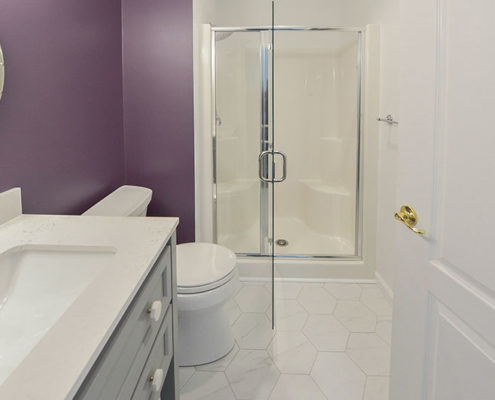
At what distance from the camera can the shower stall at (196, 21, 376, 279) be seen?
2.80 m

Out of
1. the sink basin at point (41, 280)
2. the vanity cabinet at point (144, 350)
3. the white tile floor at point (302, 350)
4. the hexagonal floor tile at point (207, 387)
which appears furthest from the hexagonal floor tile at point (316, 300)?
the sink basin at point (41, 280)

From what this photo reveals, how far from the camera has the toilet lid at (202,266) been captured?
1.86 metres

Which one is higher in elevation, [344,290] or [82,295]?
[82,295]

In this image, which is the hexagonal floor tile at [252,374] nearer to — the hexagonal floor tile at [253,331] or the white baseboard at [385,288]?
the hexagonal floor tile at [253,331]

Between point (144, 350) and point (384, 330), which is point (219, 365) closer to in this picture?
point (384, 330)

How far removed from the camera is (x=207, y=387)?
1.86 metres

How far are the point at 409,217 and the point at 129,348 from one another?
2.80ft

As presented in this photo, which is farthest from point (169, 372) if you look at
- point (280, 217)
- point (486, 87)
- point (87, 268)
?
→ point (280, 217)

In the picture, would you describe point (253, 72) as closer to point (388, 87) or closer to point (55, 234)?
point (388, 87)

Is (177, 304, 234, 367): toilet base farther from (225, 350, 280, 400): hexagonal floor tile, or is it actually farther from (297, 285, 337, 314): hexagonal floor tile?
(297, 285, 337, 314): hexagonal floor tile

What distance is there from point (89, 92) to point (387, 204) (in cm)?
188

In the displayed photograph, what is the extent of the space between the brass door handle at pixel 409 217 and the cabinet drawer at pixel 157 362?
30.0 inches

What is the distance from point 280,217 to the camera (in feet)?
12.9

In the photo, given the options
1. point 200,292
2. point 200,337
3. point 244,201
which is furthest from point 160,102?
point 200,337
